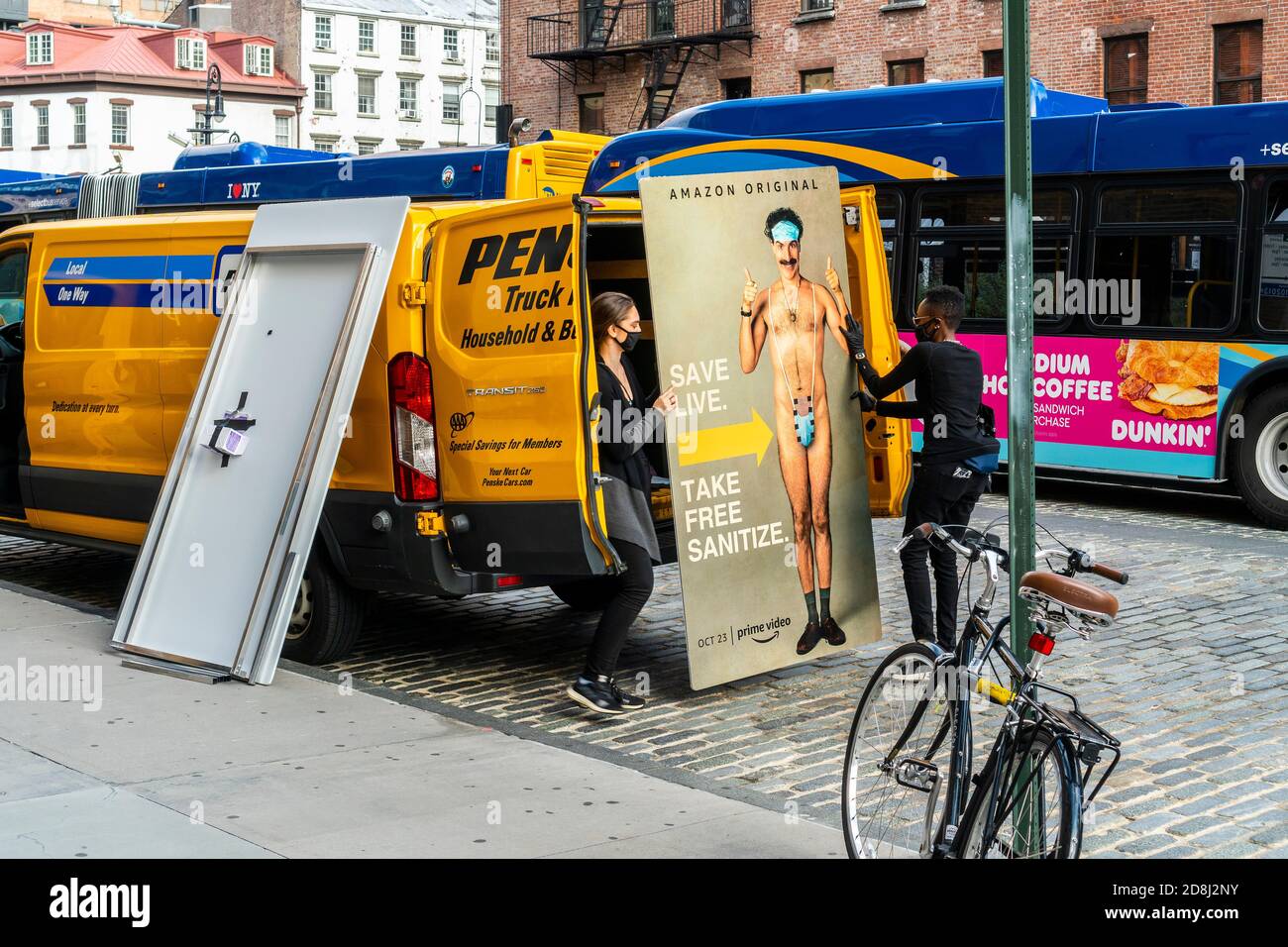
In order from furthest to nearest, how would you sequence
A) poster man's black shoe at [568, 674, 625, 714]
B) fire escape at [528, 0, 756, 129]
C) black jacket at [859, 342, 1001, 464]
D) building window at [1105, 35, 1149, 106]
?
fire escape at [528, 0, 756, 129] → building window at [1105, 35, 1149, 106] → black jacket at [859, 342, 1001, 464] → poster man's black shoe at [568, 674, 625, 714]

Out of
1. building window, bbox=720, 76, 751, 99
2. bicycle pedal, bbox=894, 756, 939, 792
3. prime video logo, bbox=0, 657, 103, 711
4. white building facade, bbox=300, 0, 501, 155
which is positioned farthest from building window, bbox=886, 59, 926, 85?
white building facade, bbox=300, 0, 501, 155

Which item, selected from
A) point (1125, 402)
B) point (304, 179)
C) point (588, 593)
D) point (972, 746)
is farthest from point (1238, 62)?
point (972, 746)

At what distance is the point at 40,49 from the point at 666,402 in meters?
74.7

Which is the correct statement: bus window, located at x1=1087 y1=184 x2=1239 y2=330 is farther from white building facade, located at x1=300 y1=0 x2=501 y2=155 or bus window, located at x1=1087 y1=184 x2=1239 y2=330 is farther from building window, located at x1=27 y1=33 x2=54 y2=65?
building window, located at x1=27 y1=33 x2=54 y2=65

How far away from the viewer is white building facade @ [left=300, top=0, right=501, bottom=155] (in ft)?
256

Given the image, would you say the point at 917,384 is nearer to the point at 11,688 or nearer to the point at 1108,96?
the point at 11,688

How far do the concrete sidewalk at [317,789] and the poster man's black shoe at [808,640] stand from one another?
5.14 ft

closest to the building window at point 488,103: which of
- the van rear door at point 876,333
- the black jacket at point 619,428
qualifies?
the van rear door at point 876,333

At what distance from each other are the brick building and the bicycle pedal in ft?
82.2

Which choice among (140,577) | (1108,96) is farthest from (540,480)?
(1108,96)

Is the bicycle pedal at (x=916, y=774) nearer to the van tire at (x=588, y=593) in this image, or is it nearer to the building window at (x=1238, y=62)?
the van tire at (x=588, y=593)

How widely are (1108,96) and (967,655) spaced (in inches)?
1076

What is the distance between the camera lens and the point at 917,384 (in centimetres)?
784

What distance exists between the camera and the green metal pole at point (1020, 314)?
503cm
